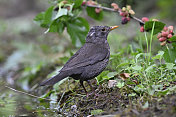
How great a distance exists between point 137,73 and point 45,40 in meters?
5.81

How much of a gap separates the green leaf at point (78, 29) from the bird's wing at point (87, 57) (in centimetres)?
79

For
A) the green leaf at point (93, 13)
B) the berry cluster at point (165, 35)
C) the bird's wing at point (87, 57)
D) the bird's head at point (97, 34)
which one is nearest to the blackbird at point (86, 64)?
the bird's wing at point (87, 57)

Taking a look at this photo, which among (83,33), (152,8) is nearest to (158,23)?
(83,33)

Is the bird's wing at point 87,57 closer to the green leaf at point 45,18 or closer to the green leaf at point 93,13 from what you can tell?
the green leaf at point 45,18

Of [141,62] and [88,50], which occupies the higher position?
[88,50]

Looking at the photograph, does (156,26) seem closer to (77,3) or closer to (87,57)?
(87,57)

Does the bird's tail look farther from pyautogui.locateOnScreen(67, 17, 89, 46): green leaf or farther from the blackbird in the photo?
pyautogui.locateOnScreen(67, 17, 89, 46): green leaf

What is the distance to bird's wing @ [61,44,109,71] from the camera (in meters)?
3.83

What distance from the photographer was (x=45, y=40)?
8.92 m

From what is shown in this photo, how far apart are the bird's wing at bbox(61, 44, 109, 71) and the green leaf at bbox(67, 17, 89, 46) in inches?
31.3

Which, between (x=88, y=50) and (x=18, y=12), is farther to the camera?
(x=18, y=12)

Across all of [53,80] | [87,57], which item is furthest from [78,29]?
[53,80]

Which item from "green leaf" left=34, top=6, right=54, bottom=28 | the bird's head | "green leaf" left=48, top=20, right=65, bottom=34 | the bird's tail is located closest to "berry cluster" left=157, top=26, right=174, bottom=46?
the bird's head

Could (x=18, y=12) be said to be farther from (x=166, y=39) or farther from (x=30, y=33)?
(x=166, y=39)
